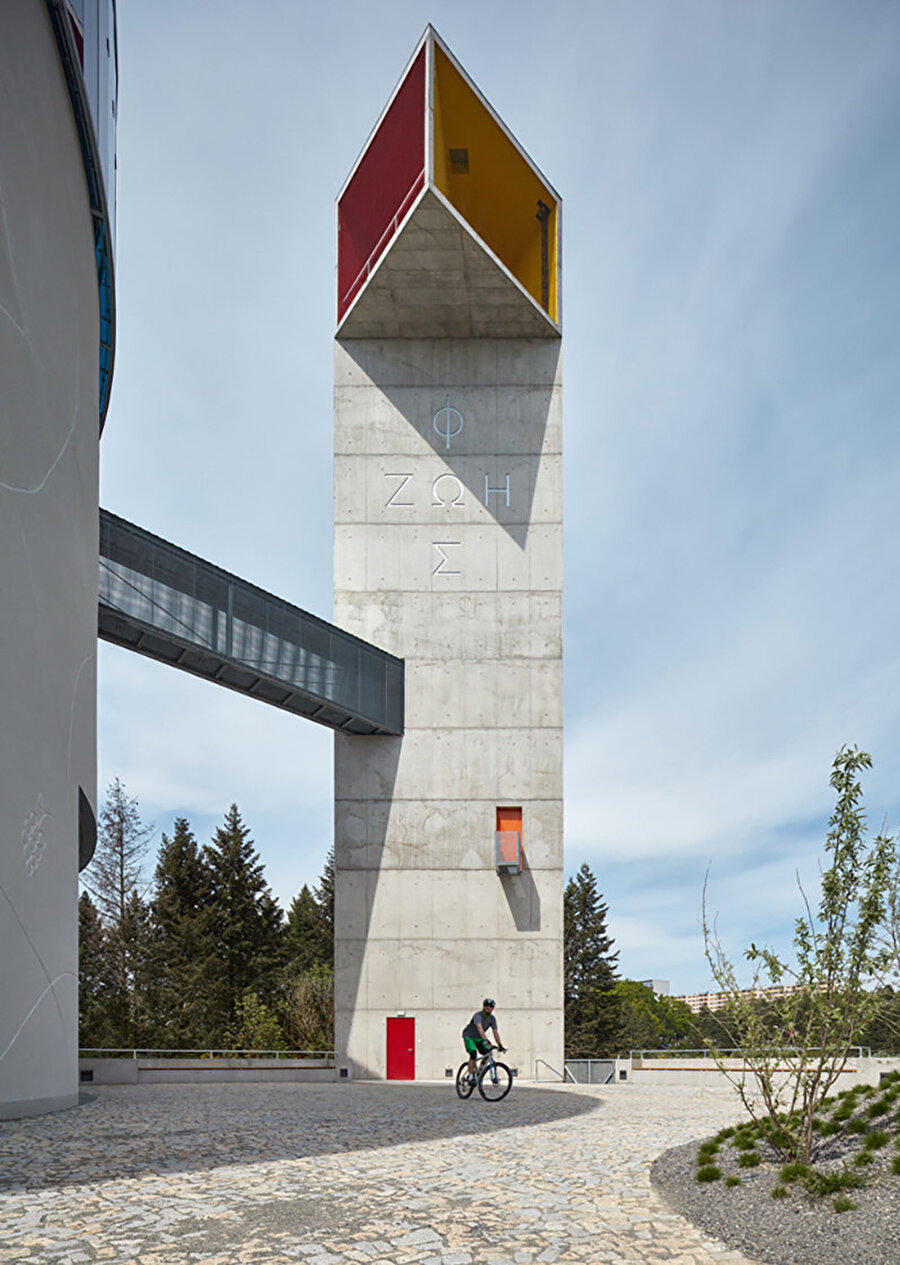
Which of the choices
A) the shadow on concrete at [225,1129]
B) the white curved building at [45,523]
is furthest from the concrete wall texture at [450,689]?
the white curved building at [45,523]

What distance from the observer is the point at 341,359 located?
34.0m

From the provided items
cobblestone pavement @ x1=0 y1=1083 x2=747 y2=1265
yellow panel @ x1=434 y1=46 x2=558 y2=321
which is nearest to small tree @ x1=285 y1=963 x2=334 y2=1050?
yellow panel @ x1=434 y1=46 x2=558 y2=321

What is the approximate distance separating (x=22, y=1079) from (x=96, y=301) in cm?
1195

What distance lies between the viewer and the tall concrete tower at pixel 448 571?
30.4 m

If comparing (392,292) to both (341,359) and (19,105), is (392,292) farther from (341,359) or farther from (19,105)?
(19,105)

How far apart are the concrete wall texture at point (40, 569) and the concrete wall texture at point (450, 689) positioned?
14468 mm

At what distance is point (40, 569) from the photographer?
49.1 ft

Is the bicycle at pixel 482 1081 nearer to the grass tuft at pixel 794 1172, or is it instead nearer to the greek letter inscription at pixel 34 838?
the greek letter inscription at pixel 34 838

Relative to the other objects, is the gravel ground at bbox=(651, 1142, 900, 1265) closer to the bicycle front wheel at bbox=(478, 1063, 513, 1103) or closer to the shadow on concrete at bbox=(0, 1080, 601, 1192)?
the shadow on concrete at bbox=(0, 1080, 601, 1192)

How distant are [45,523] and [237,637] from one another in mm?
11730

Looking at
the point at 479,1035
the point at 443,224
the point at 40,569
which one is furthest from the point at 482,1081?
the point at 443,224

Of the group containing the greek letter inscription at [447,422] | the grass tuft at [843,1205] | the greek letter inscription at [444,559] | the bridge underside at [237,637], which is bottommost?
the grass tuft at [843,1205]

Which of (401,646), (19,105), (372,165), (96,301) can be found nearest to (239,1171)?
(19,105)

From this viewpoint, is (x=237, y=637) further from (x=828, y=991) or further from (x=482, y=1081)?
(x=828, y=991)
